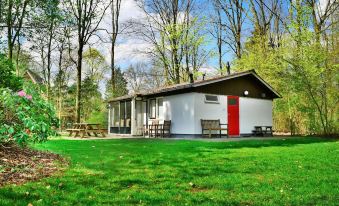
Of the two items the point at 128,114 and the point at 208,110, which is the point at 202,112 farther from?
the point at 128,114

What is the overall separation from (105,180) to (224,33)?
1074 inches

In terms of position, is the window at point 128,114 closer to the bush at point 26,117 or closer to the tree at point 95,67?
the bush at point 26,117

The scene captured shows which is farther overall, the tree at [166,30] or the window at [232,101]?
the tree at [166,30]

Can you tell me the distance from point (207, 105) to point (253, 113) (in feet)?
11.9

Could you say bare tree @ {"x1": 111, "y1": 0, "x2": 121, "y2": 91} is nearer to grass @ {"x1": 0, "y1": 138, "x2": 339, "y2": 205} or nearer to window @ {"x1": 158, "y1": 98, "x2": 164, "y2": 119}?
window @ {"x1": 158, "y1": 98, "x2": 164, "y2": 119}

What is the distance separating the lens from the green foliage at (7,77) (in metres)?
8.38

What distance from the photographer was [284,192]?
476 centimetres

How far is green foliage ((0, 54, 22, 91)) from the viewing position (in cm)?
838

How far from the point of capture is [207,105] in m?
18.1

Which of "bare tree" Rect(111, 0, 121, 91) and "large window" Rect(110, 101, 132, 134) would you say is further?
"bare tree" Rect(111, 0, 121, 91)

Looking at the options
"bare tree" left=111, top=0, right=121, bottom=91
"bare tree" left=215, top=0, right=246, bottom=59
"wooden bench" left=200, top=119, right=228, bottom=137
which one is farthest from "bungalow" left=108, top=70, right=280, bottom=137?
"bare tree" left=111, top=0, right=121, bottom=91

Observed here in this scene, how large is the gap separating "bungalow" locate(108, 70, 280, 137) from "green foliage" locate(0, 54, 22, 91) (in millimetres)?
9975

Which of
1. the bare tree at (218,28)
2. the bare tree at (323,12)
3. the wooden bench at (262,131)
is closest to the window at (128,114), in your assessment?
the wooden bench at (262,131)

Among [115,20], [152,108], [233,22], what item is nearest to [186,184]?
[152,108]
